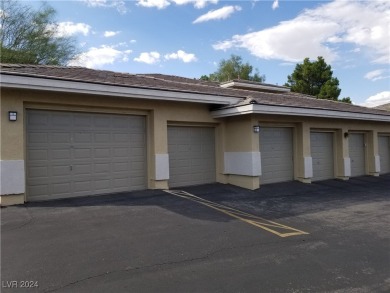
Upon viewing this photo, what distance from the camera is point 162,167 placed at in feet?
36.1

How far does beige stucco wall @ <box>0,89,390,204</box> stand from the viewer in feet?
28.1

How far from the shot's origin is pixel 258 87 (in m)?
20.3

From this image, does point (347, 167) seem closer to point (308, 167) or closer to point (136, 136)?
point (308, 167)

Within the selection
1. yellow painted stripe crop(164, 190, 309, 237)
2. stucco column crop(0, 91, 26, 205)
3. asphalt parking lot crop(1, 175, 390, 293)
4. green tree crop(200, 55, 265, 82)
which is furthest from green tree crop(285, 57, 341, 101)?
stucco column crop(0, 91, 26, 205)

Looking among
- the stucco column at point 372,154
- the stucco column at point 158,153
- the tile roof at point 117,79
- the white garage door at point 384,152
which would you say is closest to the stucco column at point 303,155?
the tile roof at point 117,79

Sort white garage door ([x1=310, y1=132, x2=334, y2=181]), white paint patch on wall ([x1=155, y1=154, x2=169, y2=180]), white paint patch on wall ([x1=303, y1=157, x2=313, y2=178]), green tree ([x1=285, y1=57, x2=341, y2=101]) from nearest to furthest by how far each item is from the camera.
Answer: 1. white paint patch on wall ([x1=155, y1=154, x2=169, y2=180])
2. white paint patch on wall ([x1=303, y1=157, x2=313, y2=178])
3. white garage door ([x1=310, y1=132, x2=334, y2=181])
4. green tree ([x1=285, y1=57, x2=341, y2=101])

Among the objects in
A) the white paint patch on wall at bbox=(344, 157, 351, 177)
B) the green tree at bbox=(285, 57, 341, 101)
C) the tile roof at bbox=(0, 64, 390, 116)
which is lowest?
the white paint patch on wall at bbox=(344, 157, 351, 177)

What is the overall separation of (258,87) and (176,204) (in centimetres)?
1295

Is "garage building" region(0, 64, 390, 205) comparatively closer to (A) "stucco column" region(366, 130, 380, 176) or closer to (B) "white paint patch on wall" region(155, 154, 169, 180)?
(B) "white paint patch on wall" region(155, 154, 169, 180)

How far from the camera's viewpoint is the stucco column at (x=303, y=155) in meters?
14.1

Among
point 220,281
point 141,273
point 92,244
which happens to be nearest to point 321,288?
point 220,281

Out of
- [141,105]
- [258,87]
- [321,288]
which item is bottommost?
[321,288]

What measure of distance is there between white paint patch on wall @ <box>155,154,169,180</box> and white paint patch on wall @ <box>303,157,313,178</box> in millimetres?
6118

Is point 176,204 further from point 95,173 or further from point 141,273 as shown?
point 141,273
